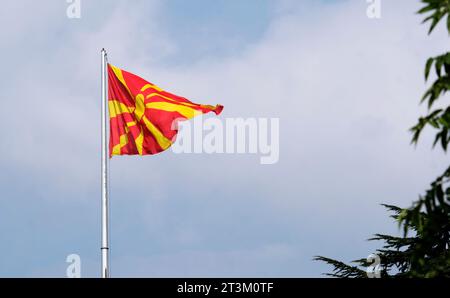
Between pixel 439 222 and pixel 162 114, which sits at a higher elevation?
pixel 162 114

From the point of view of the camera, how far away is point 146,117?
944 inches

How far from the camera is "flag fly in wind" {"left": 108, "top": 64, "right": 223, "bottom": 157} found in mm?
23609

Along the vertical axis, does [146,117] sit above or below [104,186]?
above

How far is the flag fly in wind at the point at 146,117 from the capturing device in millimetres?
23609

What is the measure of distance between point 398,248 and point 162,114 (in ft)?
27.0

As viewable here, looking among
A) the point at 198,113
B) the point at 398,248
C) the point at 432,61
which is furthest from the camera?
the point at 398,248
